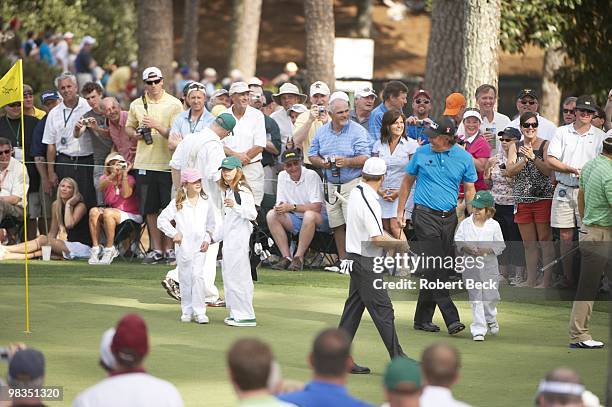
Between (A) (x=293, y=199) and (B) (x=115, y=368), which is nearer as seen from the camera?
(B) (x=115, y=368)

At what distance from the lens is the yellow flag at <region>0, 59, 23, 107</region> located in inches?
507

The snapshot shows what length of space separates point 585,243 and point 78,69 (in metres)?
24.4

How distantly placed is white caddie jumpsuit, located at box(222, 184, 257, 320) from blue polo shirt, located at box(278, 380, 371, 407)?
7.10m

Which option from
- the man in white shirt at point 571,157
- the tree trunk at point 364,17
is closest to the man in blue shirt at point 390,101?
the man in white shirt at point 571,157

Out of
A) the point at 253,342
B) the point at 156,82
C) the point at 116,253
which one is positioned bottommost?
the point at 116,253

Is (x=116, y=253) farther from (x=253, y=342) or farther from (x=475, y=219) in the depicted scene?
(x=253, y=342)

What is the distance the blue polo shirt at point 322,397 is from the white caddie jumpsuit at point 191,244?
7335mm

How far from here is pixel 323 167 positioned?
17516 millimetres

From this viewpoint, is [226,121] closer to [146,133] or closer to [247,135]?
[247,135]

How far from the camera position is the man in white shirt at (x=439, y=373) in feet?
21.5

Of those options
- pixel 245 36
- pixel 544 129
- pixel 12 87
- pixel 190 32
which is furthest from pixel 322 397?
pixel 190 32

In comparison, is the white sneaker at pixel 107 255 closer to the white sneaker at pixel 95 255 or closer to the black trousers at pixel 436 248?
the white sneaker at pixel 95 255

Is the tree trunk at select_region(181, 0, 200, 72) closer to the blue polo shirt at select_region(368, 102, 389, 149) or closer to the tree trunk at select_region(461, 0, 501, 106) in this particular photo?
the tree trunk at select_region(461, 0, 501, 106)

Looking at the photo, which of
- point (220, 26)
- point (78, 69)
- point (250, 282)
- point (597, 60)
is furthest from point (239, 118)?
point (220, 26)
